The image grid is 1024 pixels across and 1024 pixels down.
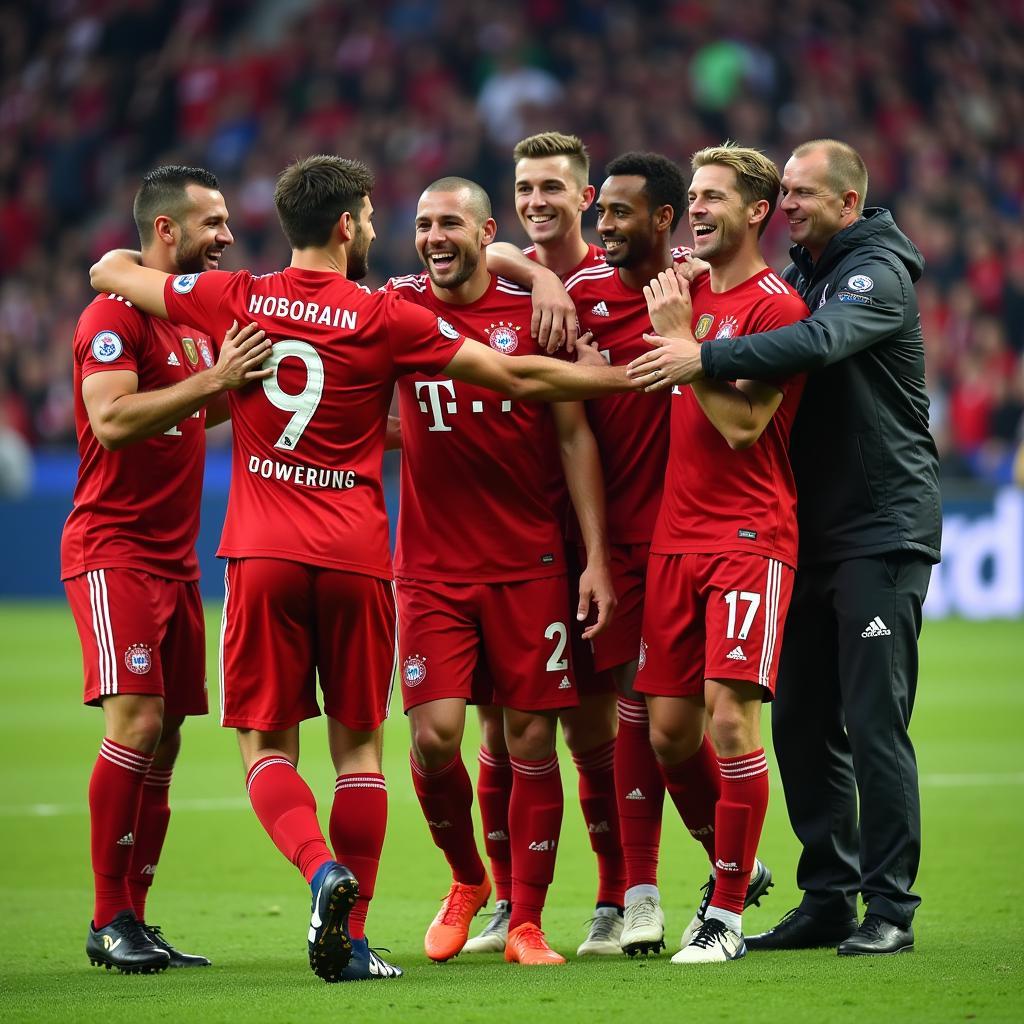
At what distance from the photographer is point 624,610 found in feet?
19.8

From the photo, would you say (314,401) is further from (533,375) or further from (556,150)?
(556,150)

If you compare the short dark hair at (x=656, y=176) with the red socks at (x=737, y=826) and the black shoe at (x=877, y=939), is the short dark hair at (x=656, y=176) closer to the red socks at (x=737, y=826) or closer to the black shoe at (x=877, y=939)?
the red socks at (x=737, y=826)

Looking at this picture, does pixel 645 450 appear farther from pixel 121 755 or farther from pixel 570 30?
pixel 570 30

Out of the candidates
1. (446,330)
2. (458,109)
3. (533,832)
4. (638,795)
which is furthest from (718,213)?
(458,109)

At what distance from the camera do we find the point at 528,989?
4883 mm

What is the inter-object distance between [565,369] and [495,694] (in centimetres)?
113

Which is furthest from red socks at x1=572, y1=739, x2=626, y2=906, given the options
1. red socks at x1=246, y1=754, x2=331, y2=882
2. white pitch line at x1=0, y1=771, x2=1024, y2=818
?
white pitch line at x1=0, y1=771, x2=1024, y2=818

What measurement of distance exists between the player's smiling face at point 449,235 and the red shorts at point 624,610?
3.62 feet

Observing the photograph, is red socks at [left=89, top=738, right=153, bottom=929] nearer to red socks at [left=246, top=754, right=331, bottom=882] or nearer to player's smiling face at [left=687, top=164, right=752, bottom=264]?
red socks at [left=246, top=754, right=331, bottom=882]

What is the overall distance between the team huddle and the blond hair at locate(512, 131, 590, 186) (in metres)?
0.01

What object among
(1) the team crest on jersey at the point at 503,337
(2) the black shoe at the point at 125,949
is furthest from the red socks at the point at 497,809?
(1) the team crest on jersey at the point at 503,337

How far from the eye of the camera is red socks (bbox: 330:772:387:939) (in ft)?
17.5

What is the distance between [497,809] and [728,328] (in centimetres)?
195

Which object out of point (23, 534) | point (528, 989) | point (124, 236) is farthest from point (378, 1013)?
point (124, 236)
